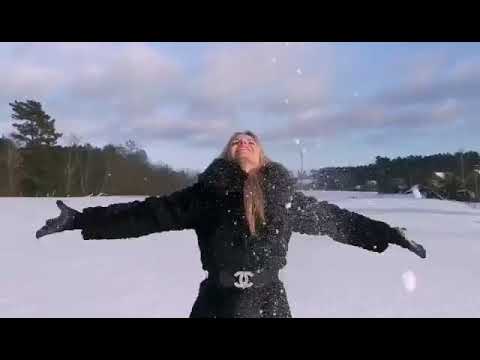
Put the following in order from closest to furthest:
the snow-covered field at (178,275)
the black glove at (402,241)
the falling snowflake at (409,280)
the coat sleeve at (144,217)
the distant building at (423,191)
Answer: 1. the coat sleeve at (144,217)
2. the black glove at (402,241)
3. the snow-covered field at (178,275)
4. the falling snowflake at (409,280)
5. the distant building at (423,191)

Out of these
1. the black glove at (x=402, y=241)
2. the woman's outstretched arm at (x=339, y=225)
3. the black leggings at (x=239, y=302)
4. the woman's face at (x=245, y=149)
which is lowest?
the black leggings at (x=239, y=302)

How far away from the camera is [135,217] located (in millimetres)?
1550

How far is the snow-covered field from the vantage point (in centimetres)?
275

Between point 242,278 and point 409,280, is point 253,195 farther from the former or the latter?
point 409,280

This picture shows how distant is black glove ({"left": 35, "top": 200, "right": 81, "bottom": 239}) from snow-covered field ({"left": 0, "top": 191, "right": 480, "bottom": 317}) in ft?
1.01

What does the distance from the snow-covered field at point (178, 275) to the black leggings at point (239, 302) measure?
799 mm

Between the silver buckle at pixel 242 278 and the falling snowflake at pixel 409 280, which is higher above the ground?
the silver buckle at pixel 242 278

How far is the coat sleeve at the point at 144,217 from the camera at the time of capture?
1.52m

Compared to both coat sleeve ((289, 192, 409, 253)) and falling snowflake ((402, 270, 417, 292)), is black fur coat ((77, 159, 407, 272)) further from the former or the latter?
falling snowflake ((402, 270, 417, 292))

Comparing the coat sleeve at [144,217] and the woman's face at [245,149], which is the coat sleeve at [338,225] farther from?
the coat sleeve at [144,217]

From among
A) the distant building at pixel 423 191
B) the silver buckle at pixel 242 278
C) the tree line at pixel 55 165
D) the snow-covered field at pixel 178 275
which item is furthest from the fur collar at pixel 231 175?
the distant building at pixel 423 191

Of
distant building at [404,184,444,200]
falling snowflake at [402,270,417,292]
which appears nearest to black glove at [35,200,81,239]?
falling snowflake at [402,270,417,292]
